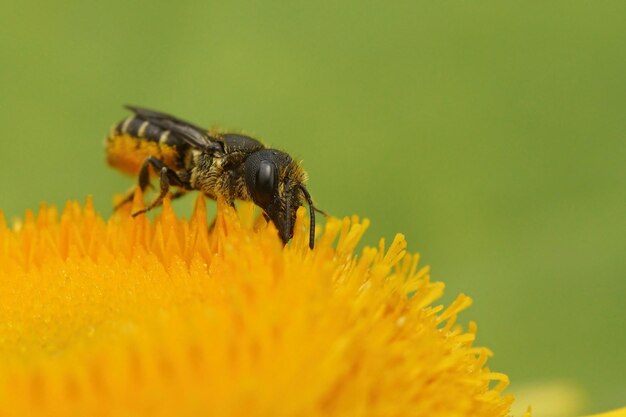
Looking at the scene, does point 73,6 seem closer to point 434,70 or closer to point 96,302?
point 434,70

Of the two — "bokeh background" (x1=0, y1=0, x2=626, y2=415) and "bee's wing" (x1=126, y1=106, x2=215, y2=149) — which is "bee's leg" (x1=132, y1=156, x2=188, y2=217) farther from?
"bokeh background" (x1=0, y1=0, x2=626, y2=415)

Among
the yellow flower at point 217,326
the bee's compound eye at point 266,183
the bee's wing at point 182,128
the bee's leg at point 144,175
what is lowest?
the yellow flower at point 217,326

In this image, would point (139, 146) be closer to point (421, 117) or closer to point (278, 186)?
point (278, 186)

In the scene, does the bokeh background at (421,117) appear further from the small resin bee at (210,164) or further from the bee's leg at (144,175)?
the bee's leg at (144,175)

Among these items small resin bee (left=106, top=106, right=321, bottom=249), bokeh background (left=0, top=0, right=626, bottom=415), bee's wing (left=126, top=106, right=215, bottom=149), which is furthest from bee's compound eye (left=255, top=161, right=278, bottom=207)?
bokeh background (left=0, top=0, right=626, bottom=415)

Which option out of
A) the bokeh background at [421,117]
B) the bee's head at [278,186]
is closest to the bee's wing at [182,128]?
the bee's head at [278,186]

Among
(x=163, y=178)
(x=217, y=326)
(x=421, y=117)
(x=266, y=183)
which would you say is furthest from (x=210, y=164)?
(x=421, y=117)

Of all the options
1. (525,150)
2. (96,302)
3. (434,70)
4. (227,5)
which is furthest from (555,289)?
(96,302)
